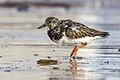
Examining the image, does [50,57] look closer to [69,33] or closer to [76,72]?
[69,33]

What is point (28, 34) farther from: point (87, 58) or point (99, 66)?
point (99, 66)

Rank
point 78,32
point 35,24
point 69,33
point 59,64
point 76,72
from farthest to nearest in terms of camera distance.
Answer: point 35,24
point 78,32
point 69,33
point 59,64
point 76,72

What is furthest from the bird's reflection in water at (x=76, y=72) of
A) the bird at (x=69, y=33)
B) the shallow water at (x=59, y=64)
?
the bird at (x=69, y=33)

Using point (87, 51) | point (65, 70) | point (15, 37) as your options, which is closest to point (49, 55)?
point (87, 51)

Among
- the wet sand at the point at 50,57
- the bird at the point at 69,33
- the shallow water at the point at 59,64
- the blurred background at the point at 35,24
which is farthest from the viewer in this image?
the blurred background at the point at 35,24

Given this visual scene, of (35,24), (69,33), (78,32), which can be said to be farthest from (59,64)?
(35,24)

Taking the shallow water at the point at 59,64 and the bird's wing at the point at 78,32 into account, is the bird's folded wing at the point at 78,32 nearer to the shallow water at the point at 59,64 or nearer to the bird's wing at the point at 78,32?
the bird's wing at the point at 78,32

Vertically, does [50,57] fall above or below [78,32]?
below

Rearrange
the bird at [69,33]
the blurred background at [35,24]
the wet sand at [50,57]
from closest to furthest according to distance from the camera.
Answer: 1. the wet sand at [50,57]
2. the bird at [69,33]
3. the blurred background at [35,24]

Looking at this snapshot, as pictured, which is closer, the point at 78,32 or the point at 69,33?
the point at 69,33

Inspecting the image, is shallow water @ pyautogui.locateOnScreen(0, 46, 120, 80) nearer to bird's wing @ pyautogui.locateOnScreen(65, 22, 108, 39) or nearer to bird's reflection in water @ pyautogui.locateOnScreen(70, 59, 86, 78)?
bird's reflection in water @ pyautogui.locateOnScreen(70, 59, 86, 78)


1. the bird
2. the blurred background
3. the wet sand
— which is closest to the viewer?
the wet sand

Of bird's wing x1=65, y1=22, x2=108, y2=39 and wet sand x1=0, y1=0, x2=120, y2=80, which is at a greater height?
bird's wing x1=65, y1=22, x2=108, y2=39

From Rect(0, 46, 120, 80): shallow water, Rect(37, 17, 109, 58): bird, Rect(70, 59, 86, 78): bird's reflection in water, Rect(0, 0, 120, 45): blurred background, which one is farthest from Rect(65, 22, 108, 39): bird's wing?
Rect(0, 0, 120, 45): blurred background
